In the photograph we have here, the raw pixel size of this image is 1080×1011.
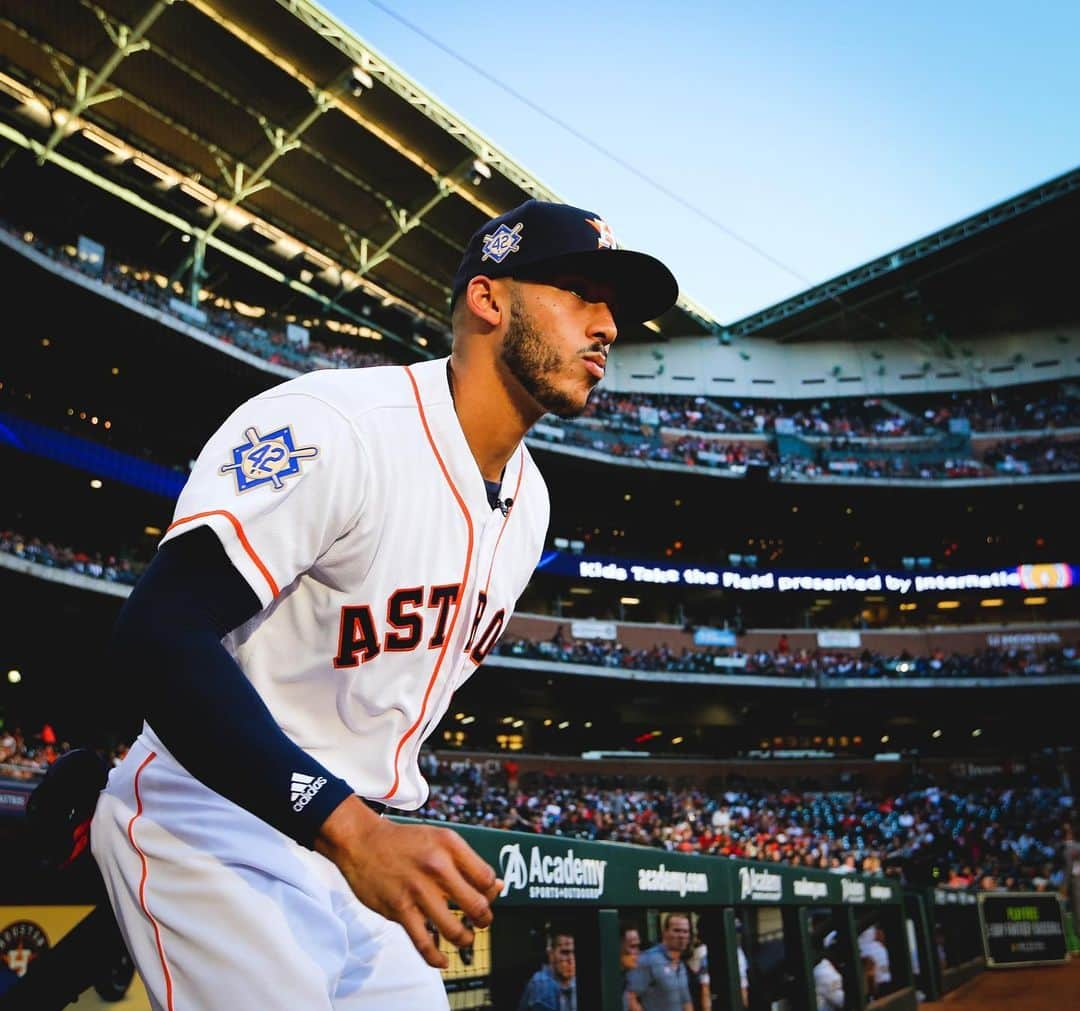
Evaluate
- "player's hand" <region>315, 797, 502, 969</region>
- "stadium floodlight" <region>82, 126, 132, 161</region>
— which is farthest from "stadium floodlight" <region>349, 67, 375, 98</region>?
"player's hand" <region>315, 797, 502, 969</region>

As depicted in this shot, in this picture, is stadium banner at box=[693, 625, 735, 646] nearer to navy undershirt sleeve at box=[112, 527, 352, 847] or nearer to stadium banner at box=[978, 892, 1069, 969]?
stadium banner at box=[978, 892, 1069, 969]

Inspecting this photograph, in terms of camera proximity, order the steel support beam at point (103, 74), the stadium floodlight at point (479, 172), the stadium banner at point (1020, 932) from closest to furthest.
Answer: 1. the stadium banner at point (1020, 932)
2. the steel support beam at point (103, 74)
3. the stadium floodlight at point (479, 172)

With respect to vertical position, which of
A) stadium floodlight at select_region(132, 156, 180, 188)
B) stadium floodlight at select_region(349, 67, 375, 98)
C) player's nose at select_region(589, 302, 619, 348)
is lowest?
player's nose at select_region(589, 302, 619, 348)

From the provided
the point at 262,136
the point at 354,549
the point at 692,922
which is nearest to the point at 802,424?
the point at 262,136

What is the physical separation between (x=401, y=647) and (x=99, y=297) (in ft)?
86.1

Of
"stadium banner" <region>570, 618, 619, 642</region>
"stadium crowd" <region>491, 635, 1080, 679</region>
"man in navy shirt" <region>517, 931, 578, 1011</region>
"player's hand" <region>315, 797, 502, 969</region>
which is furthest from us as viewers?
"stadium banner" <region>570, 618, 619, 642</region>

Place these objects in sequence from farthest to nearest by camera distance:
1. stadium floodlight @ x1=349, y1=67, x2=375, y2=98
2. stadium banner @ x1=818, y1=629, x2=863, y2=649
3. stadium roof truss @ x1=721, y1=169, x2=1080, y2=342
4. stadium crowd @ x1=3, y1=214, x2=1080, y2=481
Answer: stadium banner @ x1=818, y1=629, x2=863, y2=649, stadium roof truss @ x1=721, y1=169, x2=1080, y2=342, stadium crowd @ x1=3, y1=214, x2=1080, y2=481, stadium floodlight @ x1=349, y1=67, x2=375, y2=98

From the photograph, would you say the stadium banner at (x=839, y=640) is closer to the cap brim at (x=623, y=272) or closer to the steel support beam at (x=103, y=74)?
the steel support beam at (x=103, y=74)

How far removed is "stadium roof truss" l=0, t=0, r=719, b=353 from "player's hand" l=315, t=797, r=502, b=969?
27.7m

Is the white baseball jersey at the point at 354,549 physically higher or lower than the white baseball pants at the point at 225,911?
higher

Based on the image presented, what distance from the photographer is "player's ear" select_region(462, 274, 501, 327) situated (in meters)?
2.06

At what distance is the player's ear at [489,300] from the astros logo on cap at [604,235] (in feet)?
0.80

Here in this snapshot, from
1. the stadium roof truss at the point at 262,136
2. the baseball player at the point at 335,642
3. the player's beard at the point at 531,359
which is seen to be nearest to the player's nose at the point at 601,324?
the baseball player at the point at 335,642

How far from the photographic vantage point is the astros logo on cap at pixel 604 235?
6.55ft
